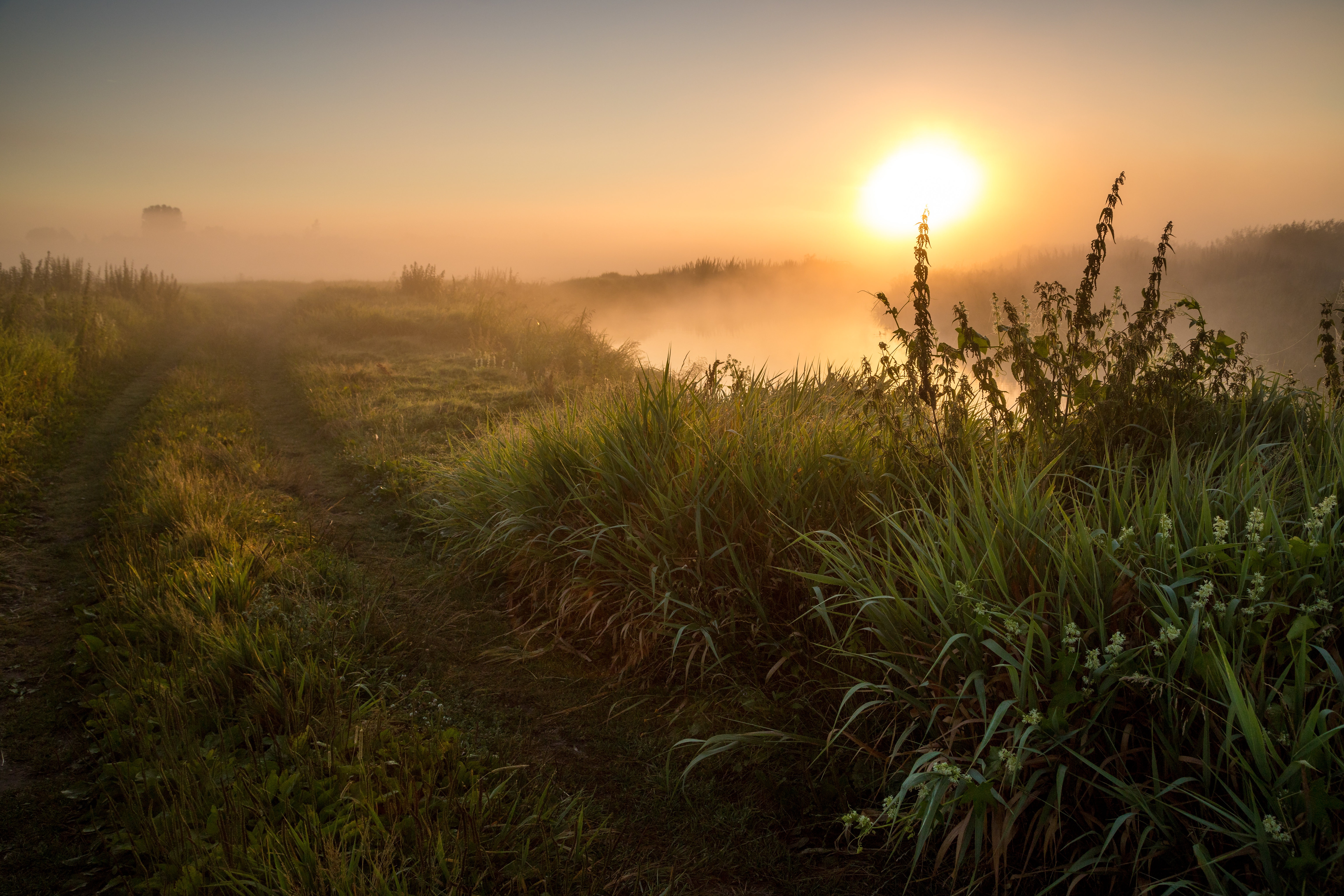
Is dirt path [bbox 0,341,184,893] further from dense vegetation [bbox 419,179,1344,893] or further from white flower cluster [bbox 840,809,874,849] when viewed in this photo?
white flower cluster [bbox 840,809,874,849]

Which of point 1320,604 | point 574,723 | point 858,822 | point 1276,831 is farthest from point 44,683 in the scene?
point 1320,604

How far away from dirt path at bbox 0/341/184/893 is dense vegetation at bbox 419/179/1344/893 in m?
2.15

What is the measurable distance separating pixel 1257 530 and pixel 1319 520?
16 cm

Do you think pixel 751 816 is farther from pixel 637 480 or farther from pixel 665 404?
pixel 665 404

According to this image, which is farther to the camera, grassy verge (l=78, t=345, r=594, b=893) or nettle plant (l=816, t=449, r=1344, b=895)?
grassy verge (l=78, t=345, r=594, b=893)

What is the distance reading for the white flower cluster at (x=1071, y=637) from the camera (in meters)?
2.19

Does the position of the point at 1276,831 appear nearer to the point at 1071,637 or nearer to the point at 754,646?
the point at 1071,637

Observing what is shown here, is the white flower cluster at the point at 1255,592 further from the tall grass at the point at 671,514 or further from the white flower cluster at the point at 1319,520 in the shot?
the tall grass at the point at 671,514

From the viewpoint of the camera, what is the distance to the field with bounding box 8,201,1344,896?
7.18 ft

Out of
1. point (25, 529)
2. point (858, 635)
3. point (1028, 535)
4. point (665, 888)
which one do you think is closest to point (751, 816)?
point (665, 888)

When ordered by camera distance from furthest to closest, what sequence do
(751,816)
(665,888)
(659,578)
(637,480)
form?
(637,480) < (659,578) < (751,816) < (665,888)

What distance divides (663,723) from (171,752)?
6.64 feet

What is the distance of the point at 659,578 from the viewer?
374 centimetres

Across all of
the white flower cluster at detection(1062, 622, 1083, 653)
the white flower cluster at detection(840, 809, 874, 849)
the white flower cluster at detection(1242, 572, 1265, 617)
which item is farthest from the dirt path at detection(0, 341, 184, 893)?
the white flower cluster at detection(1242, 572, 1265, 617)
